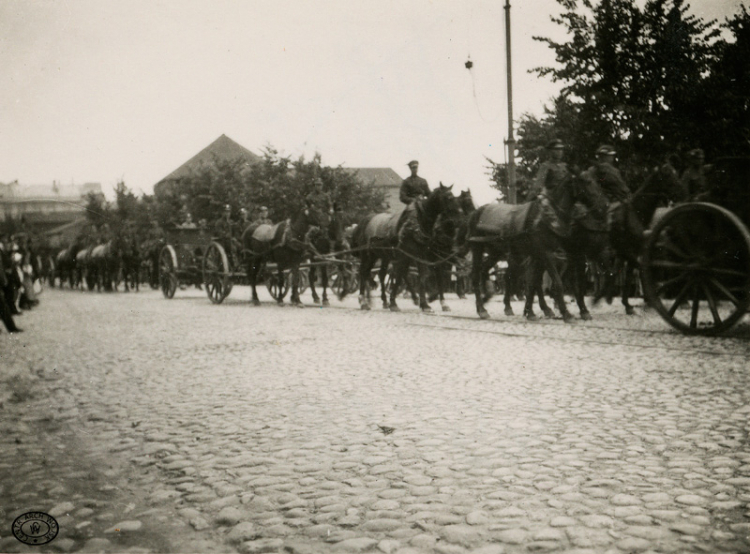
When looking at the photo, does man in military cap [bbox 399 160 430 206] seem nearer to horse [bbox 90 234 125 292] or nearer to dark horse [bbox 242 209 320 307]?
dark horse [bbox 242 209 320 307]

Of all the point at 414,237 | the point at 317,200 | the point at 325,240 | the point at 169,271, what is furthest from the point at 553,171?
the point at 169,271

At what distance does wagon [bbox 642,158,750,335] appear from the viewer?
7.72 meters

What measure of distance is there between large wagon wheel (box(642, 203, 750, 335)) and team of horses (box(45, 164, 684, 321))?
1.08m

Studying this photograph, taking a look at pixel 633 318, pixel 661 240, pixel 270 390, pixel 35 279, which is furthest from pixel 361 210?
pixel 270 390

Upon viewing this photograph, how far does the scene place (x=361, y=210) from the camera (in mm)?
41750

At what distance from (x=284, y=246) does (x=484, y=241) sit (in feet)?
19.7

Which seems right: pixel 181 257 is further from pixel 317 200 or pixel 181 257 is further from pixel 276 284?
pixel 317 200

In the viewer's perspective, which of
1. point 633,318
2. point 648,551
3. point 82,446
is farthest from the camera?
point 633,318

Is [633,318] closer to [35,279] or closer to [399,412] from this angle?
[399,412]

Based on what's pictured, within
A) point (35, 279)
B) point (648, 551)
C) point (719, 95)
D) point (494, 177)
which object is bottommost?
point (648, 551)

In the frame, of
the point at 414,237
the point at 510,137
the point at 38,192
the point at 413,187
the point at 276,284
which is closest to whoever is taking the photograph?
the point at 38,192

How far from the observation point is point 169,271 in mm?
21734

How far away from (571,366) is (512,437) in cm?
274

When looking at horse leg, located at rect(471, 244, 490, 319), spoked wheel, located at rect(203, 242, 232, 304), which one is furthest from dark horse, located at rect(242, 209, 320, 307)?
horse leg, located at rect(471, 244, 490, 319)
